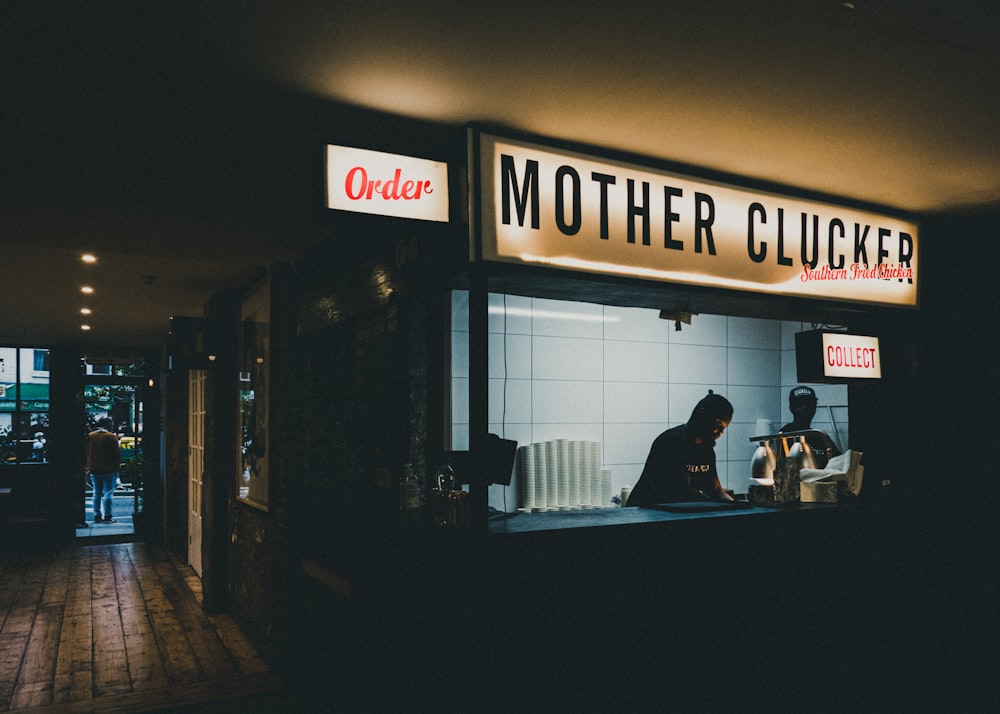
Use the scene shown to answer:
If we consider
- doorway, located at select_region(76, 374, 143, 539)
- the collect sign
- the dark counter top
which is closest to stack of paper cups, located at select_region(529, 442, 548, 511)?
the dark counter top

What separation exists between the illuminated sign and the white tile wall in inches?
99.1

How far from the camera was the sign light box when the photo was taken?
413 centimetres

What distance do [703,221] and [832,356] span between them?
1328 mm

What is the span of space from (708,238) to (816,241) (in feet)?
2.24

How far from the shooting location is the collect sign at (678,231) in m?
2.87

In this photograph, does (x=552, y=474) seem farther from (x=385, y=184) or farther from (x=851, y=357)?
(x=385, y=184)

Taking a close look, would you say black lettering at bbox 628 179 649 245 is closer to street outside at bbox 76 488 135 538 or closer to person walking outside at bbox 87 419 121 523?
street outside at bbox 76 488 135 538

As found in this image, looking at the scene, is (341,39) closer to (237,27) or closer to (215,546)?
(237,27)

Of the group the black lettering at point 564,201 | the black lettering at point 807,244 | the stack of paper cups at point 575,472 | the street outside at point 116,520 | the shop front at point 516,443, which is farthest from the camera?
the street outside at point 116,520

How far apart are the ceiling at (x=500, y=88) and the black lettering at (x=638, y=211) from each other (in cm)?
15

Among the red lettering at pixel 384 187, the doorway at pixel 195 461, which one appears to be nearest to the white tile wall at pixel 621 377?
the red lettering at pixel 384 187

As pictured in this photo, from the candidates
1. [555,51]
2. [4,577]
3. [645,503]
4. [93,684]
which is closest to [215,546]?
[93,684]

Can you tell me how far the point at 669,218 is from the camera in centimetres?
326

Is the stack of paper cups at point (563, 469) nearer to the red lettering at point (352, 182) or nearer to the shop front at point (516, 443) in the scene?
the shop front at point (516, 443)
